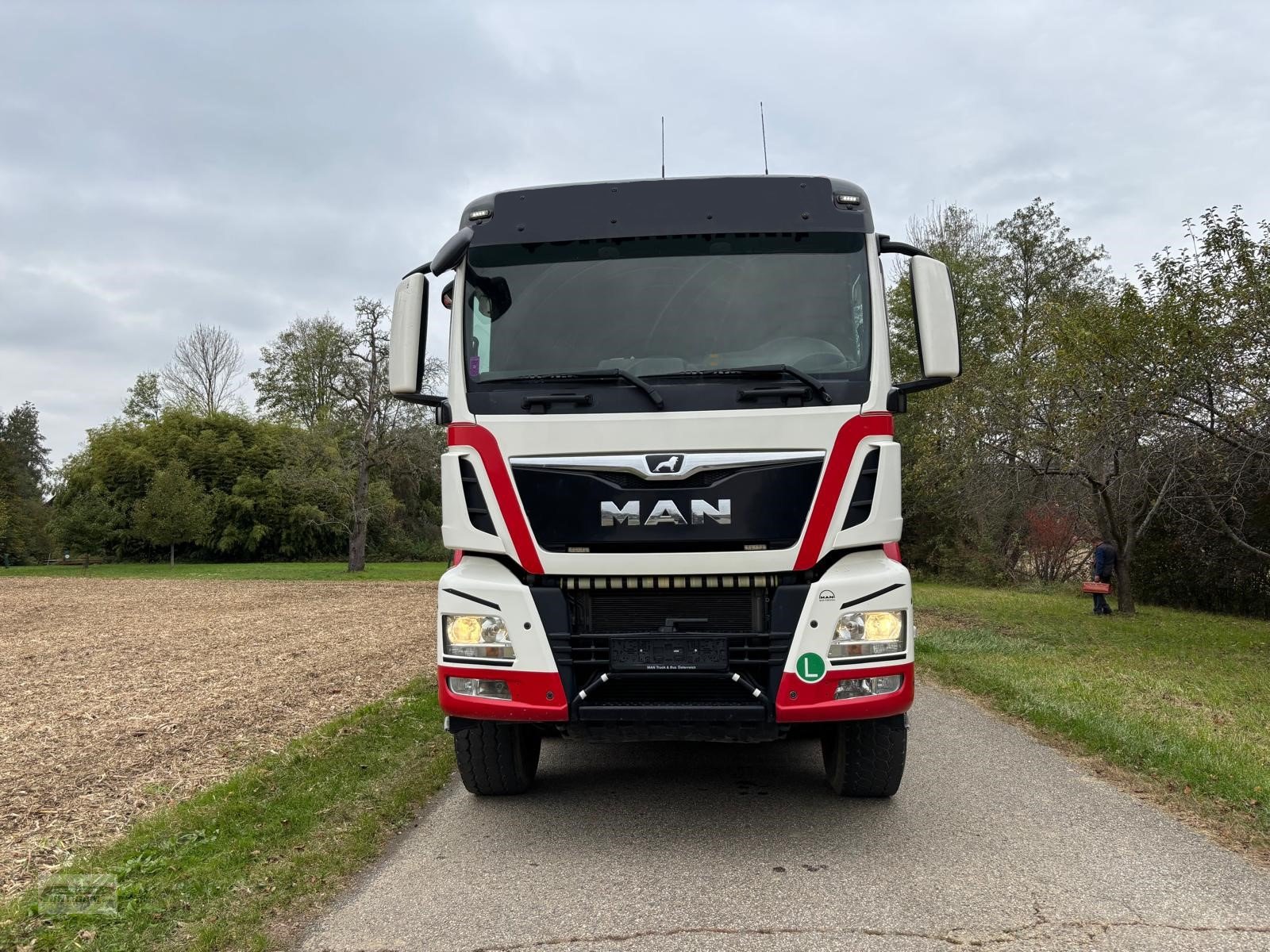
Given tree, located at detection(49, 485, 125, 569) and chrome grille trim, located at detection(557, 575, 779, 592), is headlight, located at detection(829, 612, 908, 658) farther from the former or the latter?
tree, located at detection(49, 485, 125, 569)

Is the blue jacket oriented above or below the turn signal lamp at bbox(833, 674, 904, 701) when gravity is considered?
above

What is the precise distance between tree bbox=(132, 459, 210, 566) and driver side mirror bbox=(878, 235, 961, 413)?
4577cm

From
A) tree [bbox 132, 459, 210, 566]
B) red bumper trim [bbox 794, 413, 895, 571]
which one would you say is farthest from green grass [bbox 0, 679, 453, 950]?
tree [bbox 132, 459, 210, 566]

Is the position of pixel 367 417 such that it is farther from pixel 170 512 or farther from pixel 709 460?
pixel 709 460

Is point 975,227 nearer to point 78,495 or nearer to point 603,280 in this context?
point 603,280

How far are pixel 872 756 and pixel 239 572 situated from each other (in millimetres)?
37837

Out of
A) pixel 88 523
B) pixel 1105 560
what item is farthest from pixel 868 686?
pixel 88 523

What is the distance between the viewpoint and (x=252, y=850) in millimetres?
4422

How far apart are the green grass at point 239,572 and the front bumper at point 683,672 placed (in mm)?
30986

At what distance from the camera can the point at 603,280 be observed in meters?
4.91

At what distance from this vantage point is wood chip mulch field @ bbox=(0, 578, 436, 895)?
566 centimetres

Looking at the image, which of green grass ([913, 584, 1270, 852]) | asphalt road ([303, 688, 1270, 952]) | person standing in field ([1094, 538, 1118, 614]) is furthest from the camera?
person standing in field ([1094, 538, 1118, 614])

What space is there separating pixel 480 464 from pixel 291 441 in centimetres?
3594

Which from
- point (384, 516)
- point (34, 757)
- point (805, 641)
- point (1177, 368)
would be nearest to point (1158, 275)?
point (1177, 368)
